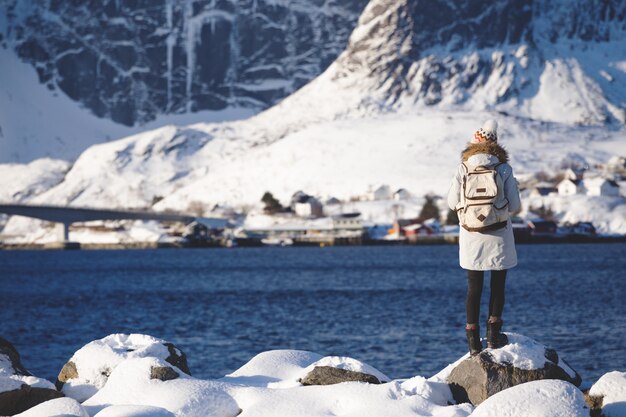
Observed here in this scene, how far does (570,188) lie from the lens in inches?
6654

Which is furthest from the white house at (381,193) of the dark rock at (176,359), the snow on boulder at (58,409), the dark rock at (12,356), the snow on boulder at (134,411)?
the snow on boulder at (134,411)

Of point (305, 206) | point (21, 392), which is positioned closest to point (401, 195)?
point (305, 206)

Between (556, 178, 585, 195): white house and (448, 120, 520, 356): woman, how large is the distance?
6105 inches

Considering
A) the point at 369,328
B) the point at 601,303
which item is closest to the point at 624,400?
the point at 369,328

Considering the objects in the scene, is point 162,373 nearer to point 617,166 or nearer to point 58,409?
point 58,409

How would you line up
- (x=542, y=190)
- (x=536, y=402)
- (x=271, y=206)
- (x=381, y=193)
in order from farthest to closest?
(x=381, y=193)
(x=271, y=206)
(x=542, y=190)
(x=536, y=402)

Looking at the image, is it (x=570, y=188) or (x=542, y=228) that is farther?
(x=570, y=188)

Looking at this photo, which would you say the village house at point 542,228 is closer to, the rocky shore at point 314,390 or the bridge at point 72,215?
the bridge at point 72,215

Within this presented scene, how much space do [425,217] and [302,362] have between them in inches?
5691

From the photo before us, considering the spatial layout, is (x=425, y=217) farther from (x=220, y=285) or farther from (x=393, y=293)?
(x=393, y=293)

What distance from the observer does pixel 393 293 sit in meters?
55.9

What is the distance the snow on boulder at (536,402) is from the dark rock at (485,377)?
983mm

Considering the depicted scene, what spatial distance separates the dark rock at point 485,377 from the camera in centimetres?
1448

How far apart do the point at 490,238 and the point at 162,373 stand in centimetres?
397
